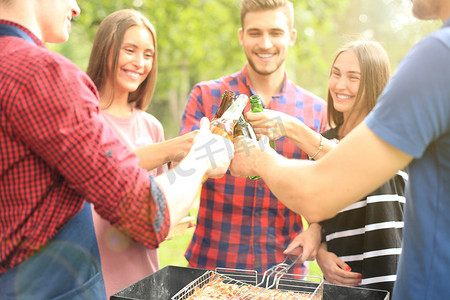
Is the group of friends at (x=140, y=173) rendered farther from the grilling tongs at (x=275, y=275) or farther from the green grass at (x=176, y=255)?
the green grass at (x=176, y=255)

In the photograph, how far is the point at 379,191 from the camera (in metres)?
2.30

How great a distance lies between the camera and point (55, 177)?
55.7 inches

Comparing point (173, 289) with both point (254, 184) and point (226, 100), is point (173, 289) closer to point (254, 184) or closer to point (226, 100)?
point (226, 100)

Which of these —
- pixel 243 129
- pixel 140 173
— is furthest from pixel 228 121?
pixel 140 173

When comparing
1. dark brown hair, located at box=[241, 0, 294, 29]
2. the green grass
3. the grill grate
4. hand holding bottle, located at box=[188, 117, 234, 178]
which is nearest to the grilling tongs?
the grill grate

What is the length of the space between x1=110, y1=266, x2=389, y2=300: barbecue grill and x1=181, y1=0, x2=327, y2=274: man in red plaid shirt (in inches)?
37.9

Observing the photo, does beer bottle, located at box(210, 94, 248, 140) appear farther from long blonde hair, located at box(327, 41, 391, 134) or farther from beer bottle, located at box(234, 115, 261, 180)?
long blonde hair, located at box(327, 41, 391, 134)

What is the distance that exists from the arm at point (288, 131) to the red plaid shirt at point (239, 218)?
0.55 meters

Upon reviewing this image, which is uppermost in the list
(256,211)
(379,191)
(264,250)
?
(379,191)

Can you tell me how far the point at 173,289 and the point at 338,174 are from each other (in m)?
1.07

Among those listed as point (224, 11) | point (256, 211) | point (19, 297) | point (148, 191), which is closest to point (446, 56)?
point (148, 191)

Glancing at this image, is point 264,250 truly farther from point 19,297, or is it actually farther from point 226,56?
point 226,56

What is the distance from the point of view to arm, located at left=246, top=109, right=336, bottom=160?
2.45 m

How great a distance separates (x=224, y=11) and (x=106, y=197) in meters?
8.36
